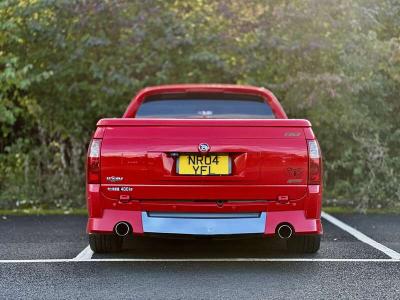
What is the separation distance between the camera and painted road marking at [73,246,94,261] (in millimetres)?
7252

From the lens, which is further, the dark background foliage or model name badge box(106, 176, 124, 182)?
the dark background foliage

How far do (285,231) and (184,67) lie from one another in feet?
21.0

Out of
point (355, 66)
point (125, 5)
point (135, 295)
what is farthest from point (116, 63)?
point (135, 295)

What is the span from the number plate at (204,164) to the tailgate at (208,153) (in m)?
0.03

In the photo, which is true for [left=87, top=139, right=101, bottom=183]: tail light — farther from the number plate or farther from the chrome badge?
the chrome badge

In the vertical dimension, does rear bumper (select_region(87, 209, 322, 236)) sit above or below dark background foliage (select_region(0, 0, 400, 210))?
below

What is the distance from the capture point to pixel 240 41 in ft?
42.5

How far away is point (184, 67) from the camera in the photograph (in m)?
12.8

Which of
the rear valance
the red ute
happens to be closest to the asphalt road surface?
the red ute

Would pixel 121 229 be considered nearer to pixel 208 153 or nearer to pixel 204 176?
pixel 204 176

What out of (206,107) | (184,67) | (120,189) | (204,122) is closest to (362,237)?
(206,107)

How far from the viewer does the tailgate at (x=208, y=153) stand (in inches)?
264

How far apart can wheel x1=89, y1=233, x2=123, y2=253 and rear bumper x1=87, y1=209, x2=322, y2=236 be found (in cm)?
53

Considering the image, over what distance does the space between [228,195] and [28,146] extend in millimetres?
7376
